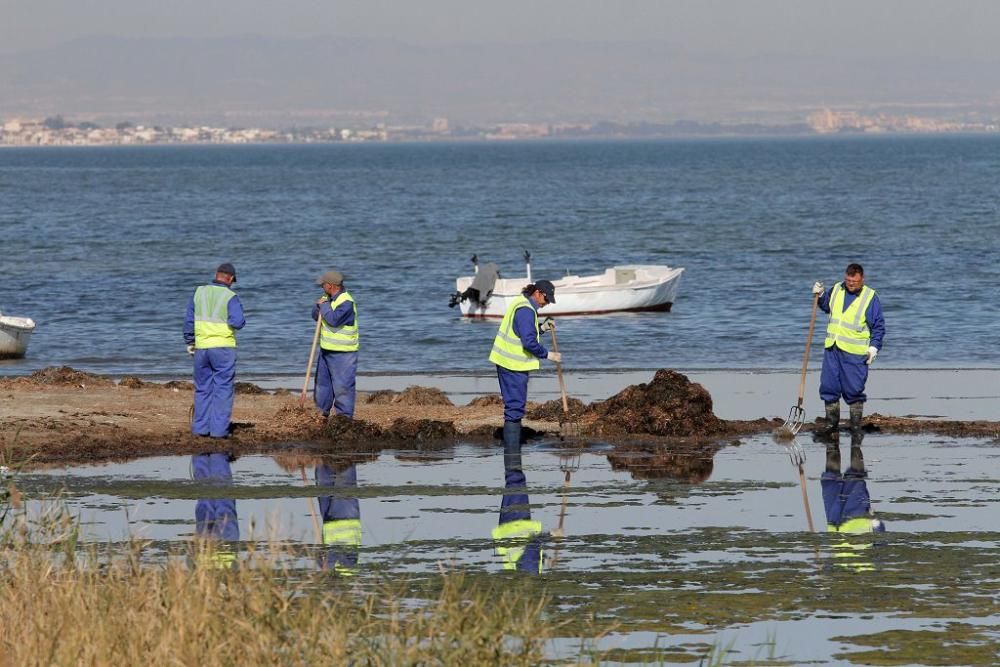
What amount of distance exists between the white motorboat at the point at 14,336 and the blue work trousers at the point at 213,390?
12.5 meters

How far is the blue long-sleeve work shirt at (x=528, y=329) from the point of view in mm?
16672

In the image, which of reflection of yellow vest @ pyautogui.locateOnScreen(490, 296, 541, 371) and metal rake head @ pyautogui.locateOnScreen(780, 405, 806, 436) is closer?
reflection of yellow vest @ pyautogui.locateOnScreen(490, 296, 541, 371)

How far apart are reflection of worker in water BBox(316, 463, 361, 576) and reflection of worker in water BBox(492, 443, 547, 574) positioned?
3.33 ft

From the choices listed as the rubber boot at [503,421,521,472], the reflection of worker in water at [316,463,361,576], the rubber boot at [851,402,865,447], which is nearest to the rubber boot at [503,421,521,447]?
the rubber boot at [503,421,521,472]

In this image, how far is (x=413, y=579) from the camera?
37.0 feet

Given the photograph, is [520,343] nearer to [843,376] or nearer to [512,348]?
Answer: [512,348]

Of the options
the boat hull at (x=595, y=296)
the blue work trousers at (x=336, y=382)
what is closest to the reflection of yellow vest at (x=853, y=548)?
the blue work trousers at (x=336, y=382)

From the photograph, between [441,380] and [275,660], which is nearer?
[275,660]

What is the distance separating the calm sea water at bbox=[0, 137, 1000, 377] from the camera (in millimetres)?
33031

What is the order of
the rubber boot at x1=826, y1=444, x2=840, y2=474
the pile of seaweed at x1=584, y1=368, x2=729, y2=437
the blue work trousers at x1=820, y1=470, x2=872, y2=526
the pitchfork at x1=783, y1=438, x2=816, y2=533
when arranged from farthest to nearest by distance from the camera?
the pile of seaweed at x1=584, y1=368, x2=729, y2=437 < the rubber boot at x1=826, y1=444, x2=840, y2=474 < the pitchfork at x1=783, y1=438, x2=816, y2=533 < the blue work trousers at x1=820, y1=470, x2=872, y2=526

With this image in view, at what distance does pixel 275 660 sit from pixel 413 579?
3.14 metres

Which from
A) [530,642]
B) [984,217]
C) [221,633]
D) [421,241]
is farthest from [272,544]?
[984,217]

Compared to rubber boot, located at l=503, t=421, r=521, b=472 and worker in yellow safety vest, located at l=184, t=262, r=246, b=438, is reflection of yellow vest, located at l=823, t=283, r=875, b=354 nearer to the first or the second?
rubber boot, located at l=503, t=421, r=521, b=472

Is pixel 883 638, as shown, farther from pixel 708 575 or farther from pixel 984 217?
pixel 984 217
